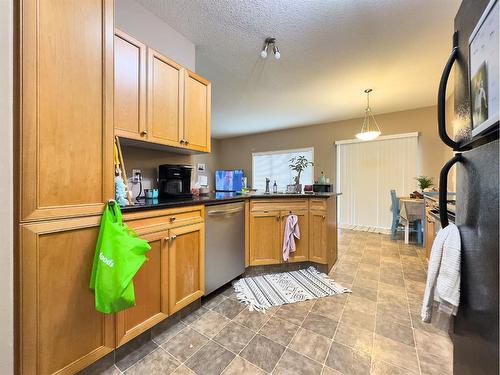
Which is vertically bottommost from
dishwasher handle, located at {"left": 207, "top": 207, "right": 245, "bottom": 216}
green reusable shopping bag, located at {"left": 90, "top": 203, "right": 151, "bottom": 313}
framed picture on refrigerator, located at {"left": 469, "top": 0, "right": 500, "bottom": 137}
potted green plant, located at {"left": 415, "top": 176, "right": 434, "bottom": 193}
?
green reusable shopping bag, located at {"left": 90, "top": 203, "right": 151, "bottom": 313}

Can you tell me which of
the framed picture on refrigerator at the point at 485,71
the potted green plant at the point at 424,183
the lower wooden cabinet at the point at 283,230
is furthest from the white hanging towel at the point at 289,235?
A: the potted green plant at the point at 424,183

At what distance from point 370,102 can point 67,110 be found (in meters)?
4.34

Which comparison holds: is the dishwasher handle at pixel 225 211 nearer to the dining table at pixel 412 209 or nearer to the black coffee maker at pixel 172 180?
the black coffee maker at pixel 172 180

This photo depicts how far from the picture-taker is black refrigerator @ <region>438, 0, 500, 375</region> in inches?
19.7

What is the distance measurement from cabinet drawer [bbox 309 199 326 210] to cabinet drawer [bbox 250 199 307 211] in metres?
0.07

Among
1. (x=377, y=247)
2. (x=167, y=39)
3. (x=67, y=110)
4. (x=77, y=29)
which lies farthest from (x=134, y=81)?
(x=377, y=247)

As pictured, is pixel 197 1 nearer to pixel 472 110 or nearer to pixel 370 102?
pixel 472 110

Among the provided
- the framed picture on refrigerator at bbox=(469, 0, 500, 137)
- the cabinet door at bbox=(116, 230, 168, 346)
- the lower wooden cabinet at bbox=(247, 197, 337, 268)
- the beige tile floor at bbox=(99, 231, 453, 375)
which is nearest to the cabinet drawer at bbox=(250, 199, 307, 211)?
the lower wooden cabinet at bbox=(247, 197, 337, 268)

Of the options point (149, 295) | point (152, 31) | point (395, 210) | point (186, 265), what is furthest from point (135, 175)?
point (395, 210)

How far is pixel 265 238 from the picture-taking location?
7.72 ft

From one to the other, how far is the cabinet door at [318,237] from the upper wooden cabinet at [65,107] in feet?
6.61

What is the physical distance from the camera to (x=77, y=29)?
3.31 ft

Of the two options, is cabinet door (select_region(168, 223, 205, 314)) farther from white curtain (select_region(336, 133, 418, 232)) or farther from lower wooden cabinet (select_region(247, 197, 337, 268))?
white curtain (select_region(336, 133, 418, 232))

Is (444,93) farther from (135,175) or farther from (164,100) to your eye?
(135,175)
